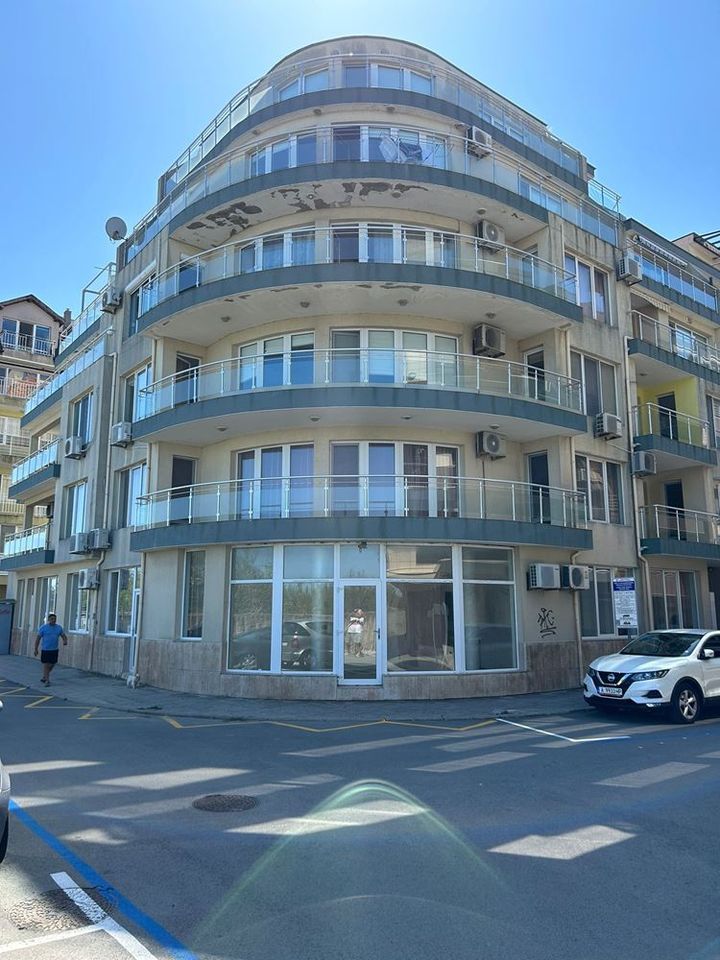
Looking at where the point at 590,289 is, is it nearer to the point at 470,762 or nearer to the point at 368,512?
the point at 368,512

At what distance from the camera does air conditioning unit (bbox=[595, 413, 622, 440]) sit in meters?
19.2

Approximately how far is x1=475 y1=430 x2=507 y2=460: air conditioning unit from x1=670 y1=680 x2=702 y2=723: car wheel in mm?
6767

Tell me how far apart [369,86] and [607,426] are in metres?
11.3

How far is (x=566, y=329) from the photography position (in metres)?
18.6

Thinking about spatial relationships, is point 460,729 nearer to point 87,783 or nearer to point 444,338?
point 87,783

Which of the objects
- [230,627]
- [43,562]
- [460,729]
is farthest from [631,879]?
[43,562]

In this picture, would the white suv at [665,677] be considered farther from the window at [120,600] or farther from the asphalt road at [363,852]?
the window at [120,600]

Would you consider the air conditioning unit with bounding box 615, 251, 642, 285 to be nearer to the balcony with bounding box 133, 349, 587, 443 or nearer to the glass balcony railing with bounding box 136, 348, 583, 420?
the glass balcony railing with bounding box 136, 348, 583, 420

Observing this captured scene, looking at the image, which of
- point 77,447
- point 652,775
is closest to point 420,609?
point 652,775

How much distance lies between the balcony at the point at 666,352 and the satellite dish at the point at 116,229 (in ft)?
56.2

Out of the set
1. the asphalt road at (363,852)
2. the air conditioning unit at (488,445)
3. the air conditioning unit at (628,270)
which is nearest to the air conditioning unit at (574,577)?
the air conditioning unit at (488,445)

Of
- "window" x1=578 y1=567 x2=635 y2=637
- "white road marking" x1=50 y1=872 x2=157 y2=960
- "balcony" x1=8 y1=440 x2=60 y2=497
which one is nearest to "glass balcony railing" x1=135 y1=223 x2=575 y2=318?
"window" x1=578 y1=567 x2=635 y2=637

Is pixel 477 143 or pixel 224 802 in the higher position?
pixel 477 143

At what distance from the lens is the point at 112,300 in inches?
890
